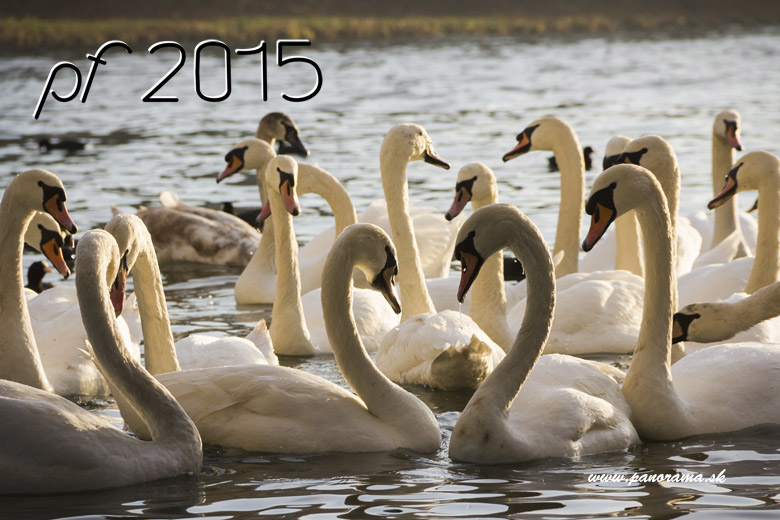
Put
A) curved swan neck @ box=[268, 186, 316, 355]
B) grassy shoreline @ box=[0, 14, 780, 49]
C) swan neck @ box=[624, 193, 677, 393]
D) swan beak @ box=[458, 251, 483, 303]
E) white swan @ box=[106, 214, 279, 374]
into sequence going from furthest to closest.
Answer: grassy shoreline @ box=[0, 14, 780, 49], curved swan neck @ box=[268, 186, 316, 355], white swan @ box=[106, 214, 279, 374], swan neck @ box=[624, 193, 677, 393], swan beak @ box=[458, 251, 483, 303]

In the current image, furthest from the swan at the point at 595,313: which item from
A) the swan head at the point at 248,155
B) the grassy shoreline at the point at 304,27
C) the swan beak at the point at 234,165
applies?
the grassy shoreline at the point at 304,27

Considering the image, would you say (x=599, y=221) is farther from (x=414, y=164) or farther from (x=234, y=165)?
(x=414, y=164)

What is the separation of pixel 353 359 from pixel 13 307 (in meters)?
2.05

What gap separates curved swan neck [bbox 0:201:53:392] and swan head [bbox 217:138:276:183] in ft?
18.6

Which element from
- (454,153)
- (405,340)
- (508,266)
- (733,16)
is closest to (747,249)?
(508,266)

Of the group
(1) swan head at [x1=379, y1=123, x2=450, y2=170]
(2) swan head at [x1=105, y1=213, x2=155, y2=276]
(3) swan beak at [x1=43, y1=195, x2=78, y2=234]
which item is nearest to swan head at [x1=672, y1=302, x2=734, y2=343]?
(1) swan head at [x1=379, y1=123, x2=450, y2=170]

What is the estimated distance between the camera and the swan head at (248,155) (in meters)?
12.7

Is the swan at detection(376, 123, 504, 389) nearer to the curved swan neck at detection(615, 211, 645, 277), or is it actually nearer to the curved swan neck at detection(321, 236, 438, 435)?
the curved swan neck at detection(321, 236, 438, 435)

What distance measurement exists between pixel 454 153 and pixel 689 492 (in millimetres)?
13988

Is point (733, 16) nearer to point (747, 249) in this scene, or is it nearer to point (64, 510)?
point (747, 249)

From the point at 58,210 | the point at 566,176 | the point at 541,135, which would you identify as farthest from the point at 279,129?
the point at 58,210

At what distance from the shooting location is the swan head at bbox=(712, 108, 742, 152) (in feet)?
39.0

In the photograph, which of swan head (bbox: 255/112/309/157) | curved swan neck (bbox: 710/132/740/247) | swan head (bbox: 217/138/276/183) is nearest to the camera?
curved swan neck (bbox: 710/132/740/247)

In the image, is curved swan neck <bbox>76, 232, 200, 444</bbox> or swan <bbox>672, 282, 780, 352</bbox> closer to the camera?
curved swan neck <bbox>76, 232, 200, 444</bbox>
